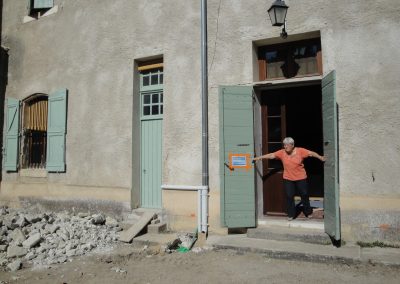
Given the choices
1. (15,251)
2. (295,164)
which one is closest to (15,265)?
(15,251)

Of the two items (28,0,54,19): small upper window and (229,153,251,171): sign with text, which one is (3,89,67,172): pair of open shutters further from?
(229,153,251,171): sign with text

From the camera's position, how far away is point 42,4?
8.91m

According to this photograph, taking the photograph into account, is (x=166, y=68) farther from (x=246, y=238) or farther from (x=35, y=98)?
(x=35, y=98)

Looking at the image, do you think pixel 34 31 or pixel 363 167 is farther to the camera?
pixel 34 31

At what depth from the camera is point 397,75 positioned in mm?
5180

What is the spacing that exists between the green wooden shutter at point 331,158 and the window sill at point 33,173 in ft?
21.0

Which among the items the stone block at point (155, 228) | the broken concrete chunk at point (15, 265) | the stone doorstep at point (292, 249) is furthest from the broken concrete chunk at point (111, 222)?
the stone doorstep at point (292, 249)

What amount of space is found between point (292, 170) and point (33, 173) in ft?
20.5

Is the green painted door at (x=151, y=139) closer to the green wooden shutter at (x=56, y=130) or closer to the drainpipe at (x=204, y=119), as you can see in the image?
the drainpipe at (x=204, y=119)

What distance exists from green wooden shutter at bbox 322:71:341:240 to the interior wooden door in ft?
3.30

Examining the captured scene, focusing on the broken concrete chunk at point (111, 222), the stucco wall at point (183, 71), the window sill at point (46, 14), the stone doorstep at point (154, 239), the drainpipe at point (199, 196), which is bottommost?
the stone doorstep at point (154, 239)

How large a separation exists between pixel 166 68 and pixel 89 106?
210 centimetres

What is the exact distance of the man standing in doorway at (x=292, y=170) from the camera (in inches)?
231

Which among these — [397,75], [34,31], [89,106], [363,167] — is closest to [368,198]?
[363,167]
